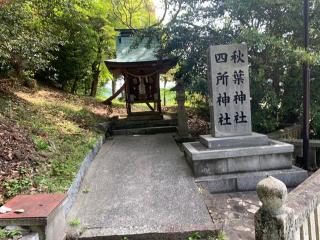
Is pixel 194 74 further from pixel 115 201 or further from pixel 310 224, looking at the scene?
pixel 310 224

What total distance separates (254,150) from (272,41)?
2.74m

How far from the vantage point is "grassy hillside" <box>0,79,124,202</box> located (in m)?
4.98

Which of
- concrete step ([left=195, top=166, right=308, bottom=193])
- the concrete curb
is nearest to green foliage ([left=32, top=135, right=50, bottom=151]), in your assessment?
the concrete curb

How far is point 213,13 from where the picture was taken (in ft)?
30.0

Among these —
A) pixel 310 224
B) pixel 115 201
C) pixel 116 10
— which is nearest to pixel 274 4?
pixel 115 201

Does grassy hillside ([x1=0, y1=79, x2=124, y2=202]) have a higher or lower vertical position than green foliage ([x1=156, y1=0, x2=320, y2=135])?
lower

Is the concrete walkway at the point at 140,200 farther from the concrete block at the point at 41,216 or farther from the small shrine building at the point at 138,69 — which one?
the small shrine building at the point at 138,69

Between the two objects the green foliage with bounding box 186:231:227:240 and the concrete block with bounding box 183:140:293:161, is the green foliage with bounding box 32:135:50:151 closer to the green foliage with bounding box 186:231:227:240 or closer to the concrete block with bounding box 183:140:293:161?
the concrete block with bounding box 183:140:293:161

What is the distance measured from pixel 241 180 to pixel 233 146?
2.67ft

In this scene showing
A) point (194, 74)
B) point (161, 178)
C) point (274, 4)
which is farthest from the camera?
point (194, 74)

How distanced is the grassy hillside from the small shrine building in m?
3.29

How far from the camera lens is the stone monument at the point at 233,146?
246 inches

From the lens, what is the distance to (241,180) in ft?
20.1

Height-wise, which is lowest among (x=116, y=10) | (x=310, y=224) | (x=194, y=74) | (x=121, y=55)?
(x=310, y=224)
